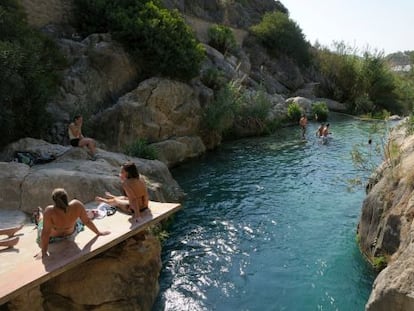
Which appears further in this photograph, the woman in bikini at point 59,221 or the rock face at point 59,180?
the rock face at point 59,180

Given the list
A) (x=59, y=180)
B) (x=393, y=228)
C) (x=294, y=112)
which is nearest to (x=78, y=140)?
(x=59, y=180)

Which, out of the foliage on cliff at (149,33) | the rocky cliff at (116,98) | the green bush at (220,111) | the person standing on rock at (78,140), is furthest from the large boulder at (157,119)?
the person standing on rock at (78,140)

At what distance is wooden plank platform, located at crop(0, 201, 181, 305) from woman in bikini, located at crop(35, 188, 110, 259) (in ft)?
0.46

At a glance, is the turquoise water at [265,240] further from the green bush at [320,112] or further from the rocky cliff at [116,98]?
the green bush at [320,112]

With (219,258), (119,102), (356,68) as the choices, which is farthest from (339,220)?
(356,68)

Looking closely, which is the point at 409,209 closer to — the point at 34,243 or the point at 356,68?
the point at 34,243

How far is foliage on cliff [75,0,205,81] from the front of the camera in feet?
72.9

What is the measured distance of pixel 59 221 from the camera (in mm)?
7297

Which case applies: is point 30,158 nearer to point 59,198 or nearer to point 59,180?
point 59,180

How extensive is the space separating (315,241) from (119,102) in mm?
12008

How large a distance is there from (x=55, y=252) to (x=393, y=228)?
6.93 metres

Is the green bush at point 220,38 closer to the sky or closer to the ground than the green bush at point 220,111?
closer to the sky

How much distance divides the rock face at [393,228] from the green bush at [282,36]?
39.0 m

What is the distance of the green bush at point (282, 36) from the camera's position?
49000 mm
